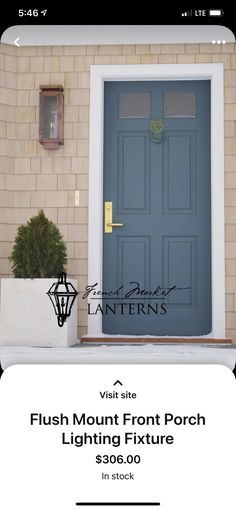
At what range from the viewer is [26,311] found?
119 inches

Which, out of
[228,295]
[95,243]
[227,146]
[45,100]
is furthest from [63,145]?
[228,295]

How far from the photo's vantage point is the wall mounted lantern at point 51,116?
Answer: 354cm

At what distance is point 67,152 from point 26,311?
108 centimetres

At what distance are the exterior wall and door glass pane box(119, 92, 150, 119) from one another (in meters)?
0.19

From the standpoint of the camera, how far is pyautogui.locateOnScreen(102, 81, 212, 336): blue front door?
11.5 ft
